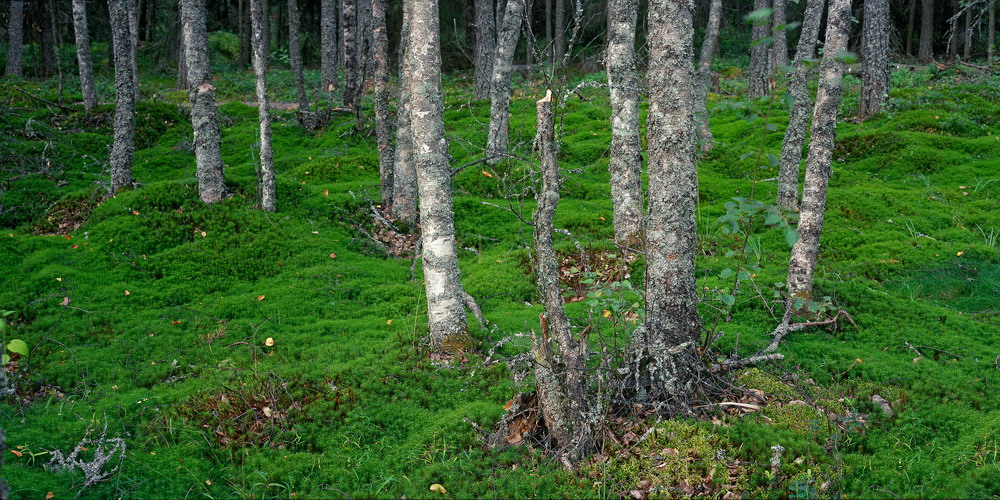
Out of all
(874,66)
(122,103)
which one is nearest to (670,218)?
(122,103)

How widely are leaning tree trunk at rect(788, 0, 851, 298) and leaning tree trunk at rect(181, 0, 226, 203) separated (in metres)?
7.54

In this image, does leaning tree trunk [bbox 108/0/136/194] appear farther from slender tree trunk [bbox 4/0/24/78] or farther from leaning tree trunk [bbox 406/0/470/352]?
slender tree trunk [bbox 4/0/24/78]

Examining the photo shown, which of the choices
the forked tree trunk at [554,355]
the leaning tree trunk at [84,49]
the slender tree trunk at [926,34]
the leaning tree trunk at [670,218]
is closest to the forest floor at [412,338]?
the forked tree trunk at [554,355]

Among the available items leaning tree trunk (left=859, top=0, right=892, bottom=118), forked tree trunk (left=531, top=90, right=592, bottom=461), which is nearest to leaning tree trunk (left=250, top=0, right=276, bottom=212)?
forked tree trunk (left=531, top=90, right=592, bottom=461)

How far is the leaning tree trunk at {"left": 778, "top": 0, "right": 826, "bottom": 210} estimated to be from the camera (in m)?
8.38

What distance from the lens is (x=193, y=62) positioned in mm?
8297

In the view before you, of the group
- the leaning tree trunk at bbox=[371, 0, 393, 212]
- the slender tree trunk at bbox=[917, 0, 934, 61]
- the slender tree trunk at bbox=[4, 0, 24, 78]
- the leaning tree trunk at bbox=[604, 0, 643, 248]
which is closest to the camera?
the leaning tree trunk at bbox=[604, 0, 643, 248]

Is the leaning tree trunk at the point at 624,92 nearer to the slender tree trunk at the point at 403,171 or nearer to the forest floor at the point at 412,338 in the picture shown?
the forest floor at the point at 412,338

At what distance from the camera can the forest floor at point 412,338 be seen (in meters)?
3.93

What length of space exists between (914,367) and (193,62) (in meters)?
9.20

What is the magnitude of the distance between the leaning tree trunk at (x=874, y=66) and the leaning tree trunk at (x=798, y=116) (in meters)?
5.67

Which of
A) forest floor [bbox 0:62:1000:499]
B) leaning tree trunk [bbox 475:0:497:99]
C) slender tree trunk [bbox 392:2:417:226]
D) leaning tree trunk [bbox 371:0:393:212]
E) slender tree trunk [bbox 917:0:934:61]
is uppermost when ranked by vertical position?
slender tree trunk [bbox 917:0:934:61]

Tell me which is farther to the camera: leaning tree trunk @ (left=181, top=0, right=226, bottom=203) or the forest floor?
leaning tree trunk @ (left=181, top=0, right=226, bottom=203)

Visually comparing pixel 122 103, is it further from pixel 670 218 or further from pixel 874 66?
pixel 874 66
